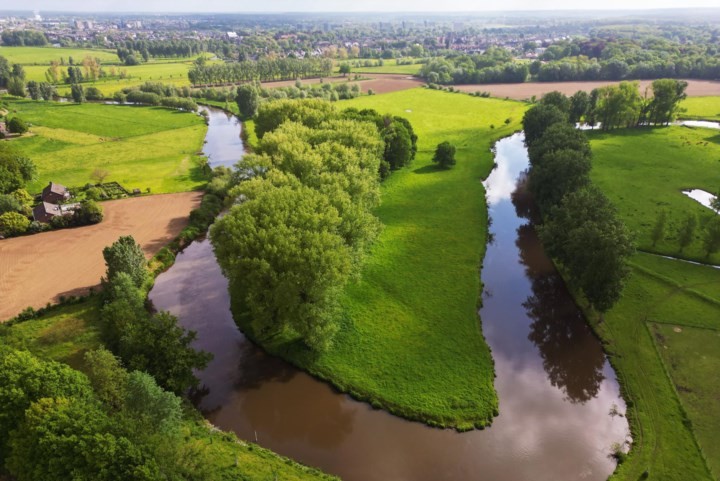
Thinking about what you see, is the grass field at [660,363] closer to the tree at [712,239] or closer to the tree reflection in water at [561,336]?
the tree reflection in water at [561,336]

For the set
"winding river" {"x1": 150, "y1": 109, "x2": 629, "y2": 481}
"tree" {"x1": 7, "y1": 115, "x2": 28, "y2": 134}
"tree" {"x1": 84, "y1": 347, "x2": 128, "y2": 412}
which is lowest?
"winding river" {"x1": 150, "y1": 109, "x2": 629, "y2": 481}

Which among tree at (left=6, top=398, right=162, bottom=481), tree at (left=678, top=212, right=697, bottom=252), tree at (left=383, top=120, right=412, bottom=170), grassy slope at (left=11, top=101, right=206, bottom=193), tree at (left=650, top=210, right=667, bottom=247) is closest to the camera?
tree at (left=6, top=398, right=162, bottom=481)

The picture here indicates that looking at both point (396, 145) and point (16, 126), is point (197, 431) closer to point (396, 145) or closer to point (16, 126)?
point (396, 145)

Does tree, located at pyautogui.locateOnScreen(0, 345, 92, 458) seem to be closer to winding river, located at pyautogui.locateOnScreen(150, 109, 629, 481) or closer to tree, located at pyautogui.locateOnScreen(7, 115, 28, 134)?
winding river, located at pyautogui.locateOnScreen(150, 109, 629, 481)

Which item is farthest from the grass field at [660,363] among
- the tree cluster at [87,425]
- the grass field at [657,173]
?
the tree cluster at [87,425]

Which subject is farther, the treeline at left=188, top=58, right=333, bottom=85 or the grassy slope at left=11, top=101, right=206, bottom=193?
the treeline at left=188, top=58, right=333, bottom=85

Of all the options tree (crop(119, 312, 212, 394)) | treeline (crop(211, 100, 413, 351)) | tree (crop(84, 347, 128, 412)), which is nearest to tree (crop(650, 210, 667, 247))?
treeline (crop(211, 100, 413, 351))

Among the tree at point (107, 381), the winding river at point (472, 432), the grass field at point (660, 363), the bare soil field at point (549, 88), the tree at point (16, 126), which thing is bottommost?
the winding river at point (472, 432)

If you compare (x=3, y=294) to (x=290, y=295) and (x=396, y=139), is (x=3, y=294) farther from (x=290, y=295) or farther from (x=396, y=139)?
(x=396, y=139)
